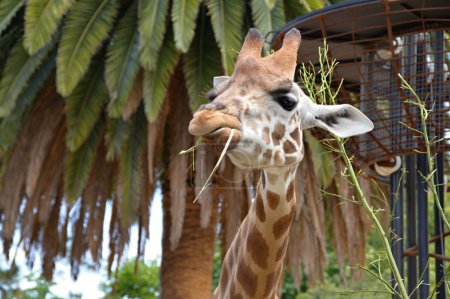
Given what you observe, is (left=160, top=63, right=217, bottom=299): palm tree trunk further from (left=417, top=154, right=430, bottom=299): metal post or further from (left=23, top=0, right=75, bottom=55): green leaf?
(left=417, top=154, right=430, bottom=299): metal post

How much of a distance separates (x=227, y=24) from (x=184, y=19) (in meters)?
0.54

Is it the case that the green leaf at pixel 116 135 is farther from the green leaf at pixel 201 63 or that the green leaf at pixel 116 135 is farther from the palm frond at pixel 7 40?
the palm frond at pixel 7 40

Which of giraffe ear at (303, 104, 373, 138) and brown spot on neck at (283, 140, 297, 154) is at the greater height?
giraffe ear at (303, 104, 373, 138)

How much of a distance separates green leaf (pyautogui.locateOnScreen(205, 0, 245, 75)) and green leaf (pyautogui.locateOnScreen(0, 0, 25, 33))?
2186 mm

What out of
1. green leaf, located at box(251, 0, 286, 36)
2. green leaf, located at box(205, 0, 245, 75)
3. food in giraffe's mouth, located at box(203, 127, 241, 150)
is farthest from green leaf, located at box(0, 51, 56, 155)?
food in giraffe's mouth, located at box(203, 127, 241, 150)

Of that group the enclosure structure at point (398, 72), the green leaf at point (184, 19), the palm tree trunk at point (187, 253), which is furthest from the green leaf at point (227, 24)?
the enclosure structure at point (398, 72)

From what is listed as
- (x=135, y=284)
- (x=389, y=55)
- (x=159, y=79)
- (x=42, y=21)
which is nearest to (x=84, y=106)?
(x=159, y=79)

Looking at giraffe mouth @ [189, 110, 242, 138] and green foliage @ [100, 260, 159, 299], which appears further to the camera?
green foliage @ [100, 260, 159, 299]

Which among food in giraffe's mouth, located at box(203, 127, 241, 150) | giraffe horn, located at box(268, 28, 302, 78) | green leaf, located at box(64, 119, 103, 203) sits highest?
green leaf, located at box(64, 119, 103, 203)

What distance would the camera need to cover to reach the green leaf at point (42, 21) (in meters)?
10.4

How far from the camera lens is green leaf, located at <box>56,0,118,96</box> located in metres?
10.6

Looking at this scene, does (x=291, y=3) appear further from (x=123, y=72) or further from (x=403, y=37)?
(x=403, y=37)

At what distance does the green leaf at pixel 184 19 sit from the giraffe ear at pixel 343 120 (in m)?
5.46

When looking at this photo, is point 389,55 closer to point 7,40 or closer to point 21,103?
point 21,103
